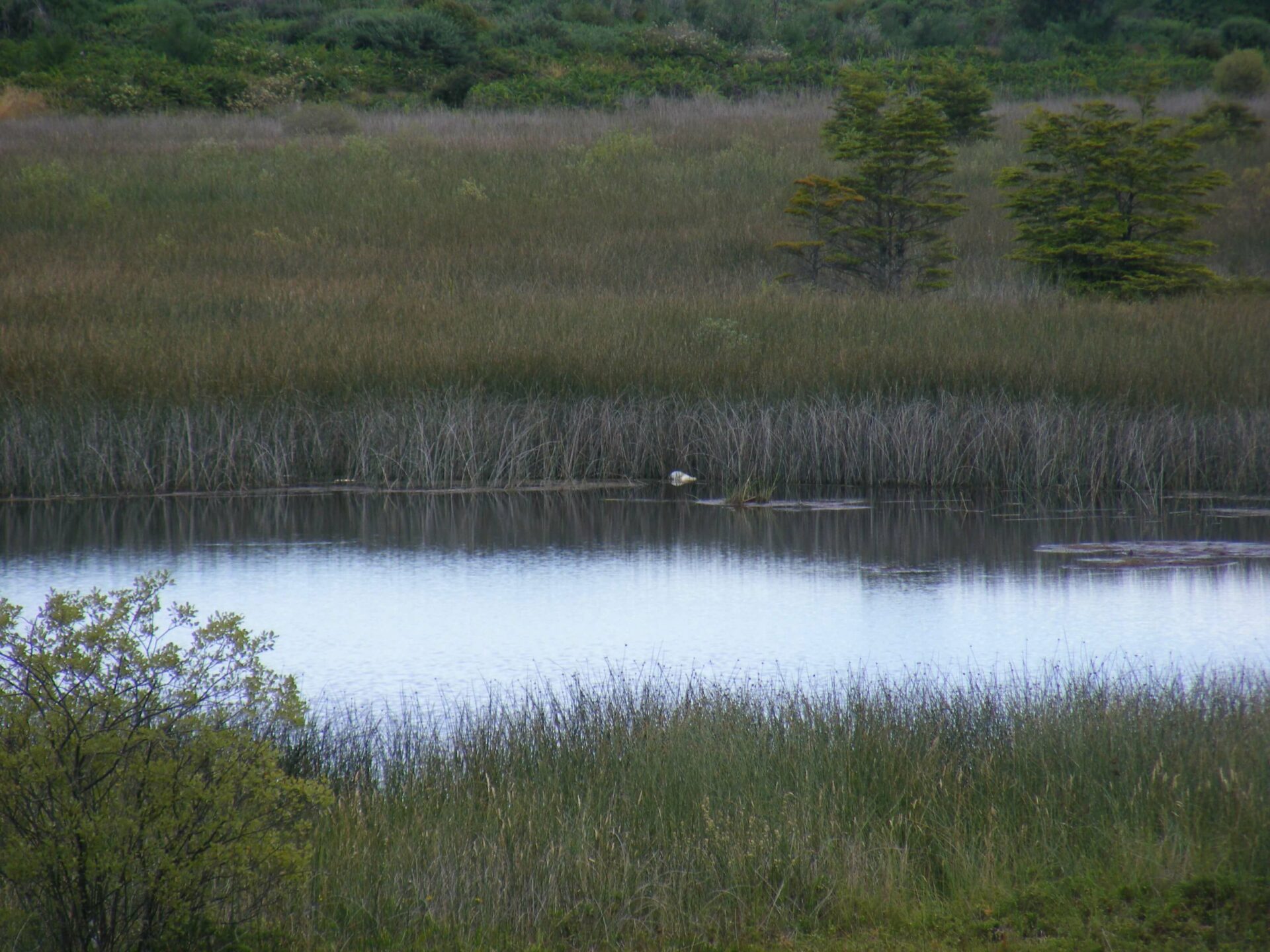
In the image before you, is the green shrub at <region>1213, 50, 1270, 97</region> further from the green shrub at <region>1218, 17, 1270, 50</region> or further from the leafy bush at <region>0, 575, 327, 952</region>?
→ the leafy bush at <region>0, 575, 327, 952</region>

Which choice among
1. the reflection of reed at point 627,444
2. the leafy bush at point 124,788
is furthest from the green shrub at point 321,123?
the leafy bush at point 124,788

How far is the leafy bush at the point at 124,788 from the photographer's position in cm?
326

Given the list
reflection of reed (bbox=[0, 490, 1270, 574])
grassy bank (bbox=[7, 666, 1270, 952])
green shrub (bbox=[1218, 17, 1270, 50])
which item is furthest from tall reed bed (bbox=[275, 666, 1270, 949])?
green shrub (bbox=[1218, 17, 1270, 50])

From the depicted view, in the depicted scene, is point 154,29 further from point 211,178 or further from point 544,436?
point 544,436

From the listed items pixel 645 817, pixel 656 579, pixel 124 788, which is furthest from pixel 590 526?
pixel 124 788

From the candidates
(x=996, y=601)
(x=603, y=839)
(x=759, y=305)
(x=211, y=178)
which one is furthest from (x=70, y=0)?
(x=603, y=839)

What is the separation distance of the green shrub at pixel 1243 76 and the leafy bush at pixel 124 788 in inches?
1312

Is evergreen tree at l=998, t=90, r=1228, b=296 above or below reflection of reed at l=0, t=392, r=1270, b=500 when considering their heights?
above

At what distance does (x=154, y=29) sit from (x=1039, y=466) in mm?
34410

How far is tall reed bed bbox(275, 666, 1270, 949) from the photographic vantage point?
150 inches

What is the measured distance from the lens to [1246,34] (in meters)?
40.7

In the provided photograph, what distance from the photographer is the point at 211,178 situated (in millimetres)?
24234

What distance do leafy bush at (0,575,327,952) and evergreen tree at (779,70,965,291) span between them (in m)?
16.5

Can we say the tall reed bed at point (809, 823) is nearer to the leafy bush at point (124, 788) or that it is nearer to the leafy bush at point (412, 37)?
the leafy bush at point (124, 788)
